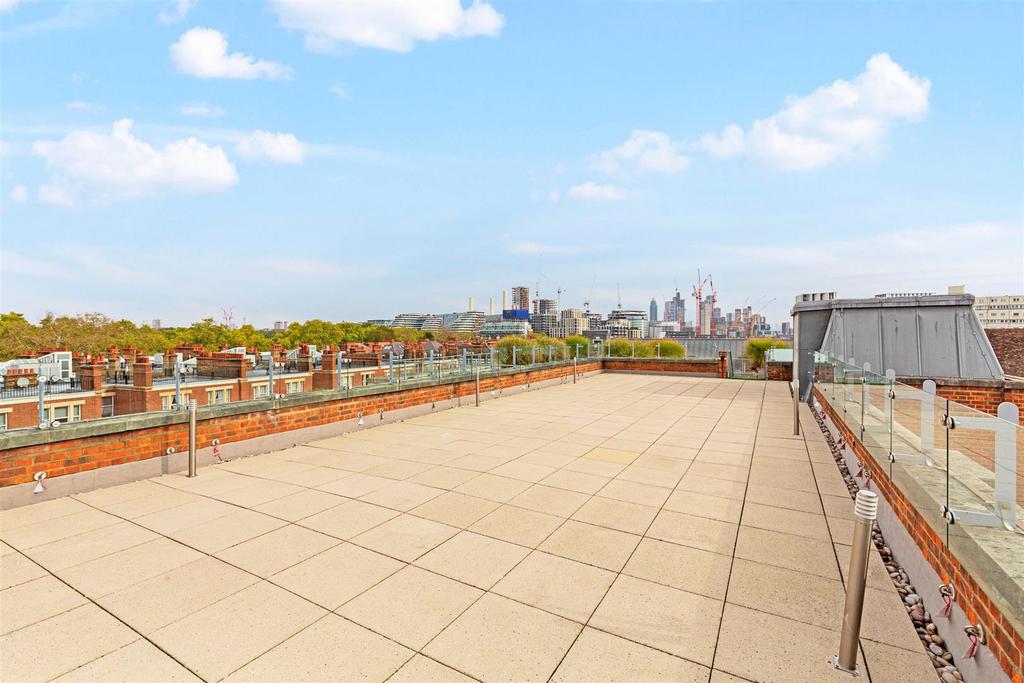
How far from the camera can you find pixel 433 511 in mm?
5492

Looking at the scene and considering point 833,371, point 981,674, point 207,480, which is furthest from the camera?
point 833,371

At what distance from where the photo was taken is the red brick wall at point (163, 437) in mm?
5562

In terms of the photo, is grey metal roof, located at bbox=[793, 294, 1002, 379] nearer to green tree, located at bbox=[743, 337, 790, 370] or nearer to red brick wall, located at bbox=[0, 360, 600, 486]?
green tree, located at bbox=[743, 337, 790, 370]

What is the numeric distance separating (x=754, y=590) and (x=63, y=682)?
4618 millimetres

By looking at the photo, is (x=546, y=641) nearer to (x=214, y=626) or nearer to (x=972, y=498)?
(x=214, y=626)

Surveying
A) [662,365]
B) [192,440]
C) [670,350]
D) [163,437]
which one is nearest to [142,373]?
[163,437]

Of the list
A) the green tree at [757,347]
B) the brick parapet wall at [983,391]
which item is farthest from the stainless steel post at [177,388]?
the green tree at [757,347]

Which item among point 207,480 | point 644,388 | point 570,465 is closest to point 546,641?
point 570,465

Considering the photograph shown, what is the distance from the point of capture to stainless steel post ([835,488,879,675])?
9.41 ft

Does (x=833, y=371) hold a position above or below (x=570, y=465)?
above

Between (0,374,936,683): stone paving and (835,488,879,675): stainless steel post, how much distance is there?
13cm

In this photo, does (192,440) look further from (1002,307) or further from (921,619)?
(1002,307)

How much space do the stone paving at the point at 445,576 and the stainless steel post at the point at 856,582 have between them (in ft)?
0.42

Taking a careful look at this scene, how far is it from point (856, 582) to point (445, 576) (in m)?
2.89
